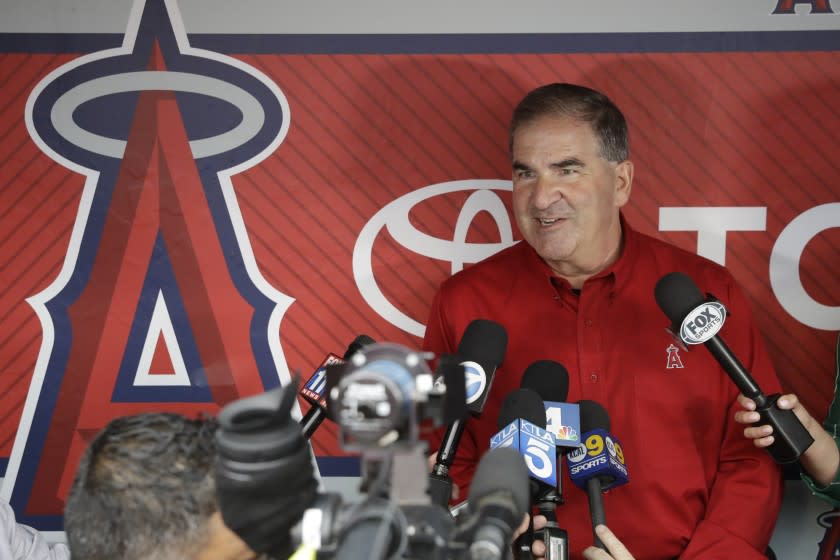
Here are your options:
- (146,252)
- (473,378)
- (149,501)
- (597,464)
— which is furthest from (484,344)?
(146,252)

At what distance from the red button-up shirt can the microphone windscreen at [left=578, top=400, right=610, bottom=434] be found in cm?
46

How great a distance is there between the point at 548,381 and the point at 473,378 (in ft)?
0.77

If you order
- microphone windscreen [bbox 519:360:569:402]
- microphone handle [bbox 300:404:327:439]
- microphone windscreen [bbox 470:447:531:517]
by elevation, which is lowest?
microphone handle [bbox 300:404:327:439]

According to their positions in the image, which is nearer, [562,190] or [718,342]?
[718,342]

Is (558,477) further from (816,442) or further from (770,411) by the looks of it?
(816,442)

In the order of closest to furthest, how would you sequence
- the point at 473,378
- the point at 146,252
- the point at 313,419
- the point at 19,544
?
the point at 473,378 → the point at 313,419 → the point at 19,544 → the point at 146,252

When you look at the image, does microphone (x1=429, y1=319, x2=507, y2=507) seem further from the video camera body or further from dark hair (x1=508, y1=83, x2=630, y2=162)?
dark hair (x1=508, y1=83, x2=630, y2=162)

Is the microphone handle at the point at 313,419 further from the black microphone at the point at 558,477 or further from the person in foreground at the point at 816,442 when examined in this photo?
the person in foreground at the point at 816,442

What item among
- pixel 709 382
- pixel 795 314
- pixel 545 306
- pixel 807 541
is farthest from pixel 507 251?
pixel 807 541

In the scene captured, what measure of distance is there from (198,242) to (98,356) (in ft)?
1.59

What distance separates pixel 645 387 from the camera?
2.48 metres

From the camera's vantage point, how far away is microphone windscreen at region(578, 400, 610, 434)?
6.48ft

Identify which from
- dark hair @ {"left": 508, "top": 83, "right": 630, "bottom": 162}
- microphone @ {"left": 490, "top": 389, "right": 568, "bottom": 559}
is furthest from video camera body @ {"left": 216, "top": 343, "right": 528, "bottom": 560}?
dark hair @ {"left": 508, "top": 83, "right": 630, "bottom": 162}

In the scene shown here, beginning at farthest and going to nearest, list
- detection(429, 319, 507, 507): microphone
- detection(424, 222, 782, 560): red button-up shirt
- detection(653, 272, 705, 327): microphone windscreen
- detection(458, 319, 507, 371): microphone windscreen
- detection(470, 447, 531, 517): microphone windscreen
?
detection(424, 222, 782, 560): red button-up shirt < detection(653, 272, 705, 327): microphone windscreen < detection(458, 319, 507, 371): microphone windscreen < detection(429, 319, 507, 507): microphone < detection(470, 447, 531, 517): microphone windscreen
